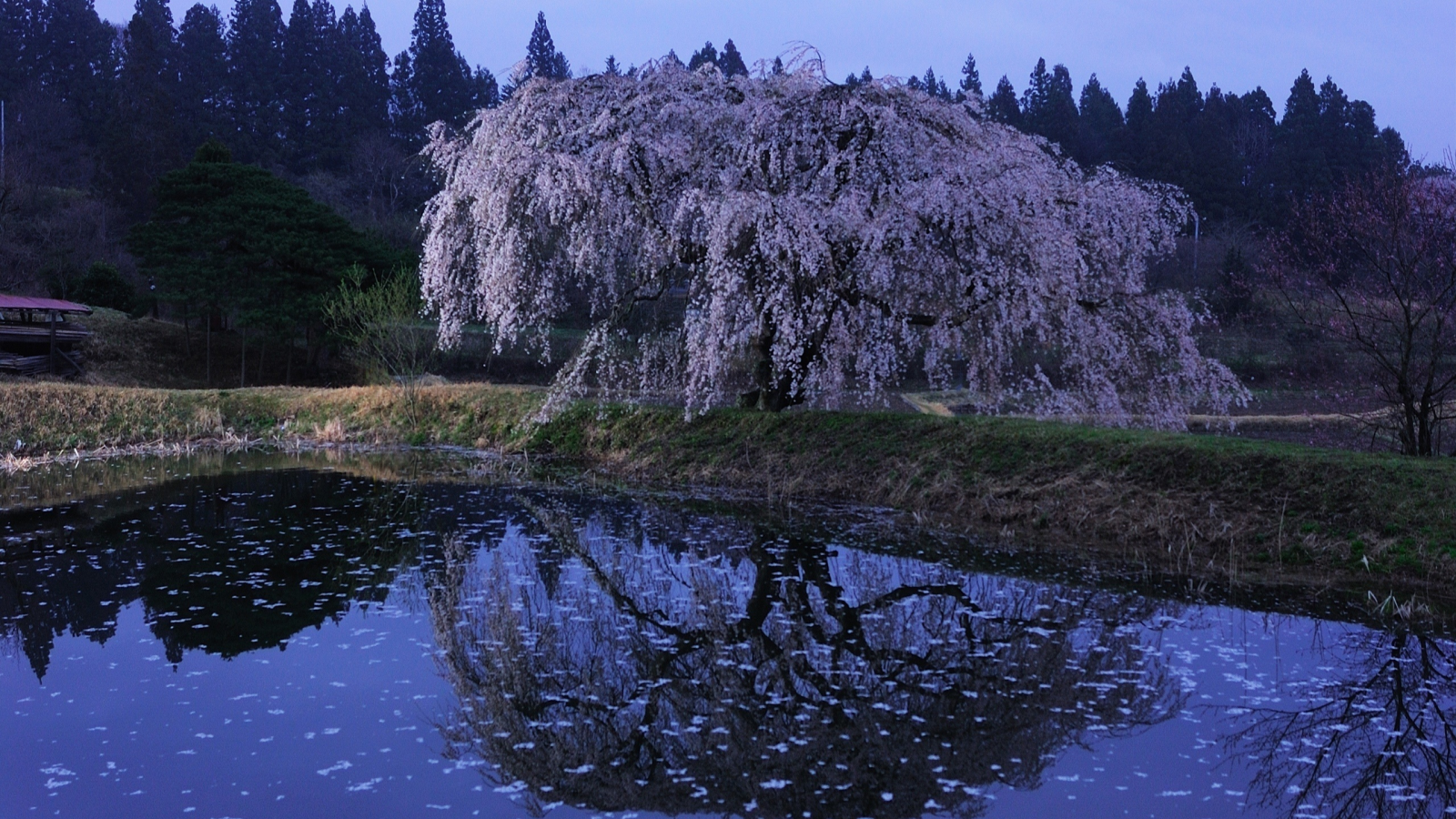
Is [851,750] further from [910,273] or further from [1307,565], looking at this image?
[910,273]

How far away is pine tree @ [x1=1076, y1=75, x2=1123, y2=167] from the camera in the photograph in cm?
7725

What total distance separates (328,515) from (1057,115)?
227 feet

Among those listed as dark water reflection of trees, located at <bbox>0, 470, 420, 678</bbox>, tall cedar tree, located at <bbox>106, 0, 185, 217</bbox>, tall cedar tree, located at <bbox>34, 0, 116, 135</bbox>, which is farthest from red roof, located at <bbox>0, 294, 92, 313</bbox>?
tall cedar tree, located at <bbox>34, 0, 116, 135</bbox>

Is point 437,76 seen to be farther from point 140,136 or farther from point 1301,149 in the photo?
point 1301,149

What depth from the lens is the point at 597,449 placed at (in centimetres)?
2534

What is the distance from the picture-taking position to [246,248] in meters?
45.5

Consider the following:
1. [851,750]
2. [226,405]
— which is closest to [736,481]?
[851,750]

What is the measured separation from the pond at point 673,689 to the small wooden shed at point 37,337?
2787 cm

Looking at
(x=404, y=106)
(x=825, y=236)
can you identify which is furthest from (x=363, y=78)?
(x=825, y=236)

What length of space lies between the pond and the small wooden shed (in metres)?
27.9

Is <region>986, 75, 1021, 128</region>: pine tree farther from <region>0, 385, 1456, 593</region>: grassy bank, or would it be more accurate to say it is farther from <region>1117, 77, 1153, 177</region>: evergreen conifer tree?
<region>0, 385, 1456, 593</region>: grassy bank

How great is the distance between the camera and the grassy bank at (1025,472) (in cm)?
1445

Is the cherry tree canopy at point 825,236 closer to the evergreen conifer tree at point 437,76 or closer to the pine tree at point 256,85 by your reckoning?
the pine tree at point 256,85

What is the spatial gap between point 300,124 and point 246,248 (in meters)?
40.9
